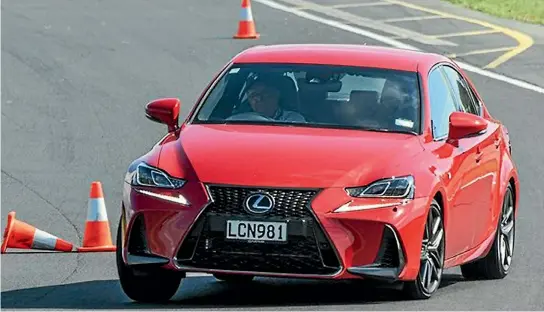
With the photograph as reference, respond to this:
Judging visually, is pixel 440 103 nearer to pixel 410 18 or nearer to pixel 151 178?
pixel 151 178

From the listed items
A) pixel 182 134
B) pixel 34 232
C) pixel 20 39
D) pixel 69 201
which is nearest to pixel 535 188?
pixel 69 201

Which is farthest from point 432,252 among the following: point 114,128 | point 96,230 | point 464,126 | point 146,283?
point 114,128

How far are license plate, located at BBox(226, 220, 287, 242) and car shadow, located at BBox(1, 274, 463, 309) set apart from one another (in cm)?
52

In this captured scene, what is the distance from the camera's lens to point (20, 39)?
24719 mm

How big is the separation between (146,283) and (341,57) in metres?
2.17

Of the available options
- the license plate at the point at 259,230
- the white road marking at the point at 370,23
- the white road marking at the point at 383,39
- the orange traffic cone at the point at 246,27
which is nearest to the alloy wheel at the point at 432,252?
the license plate at the point at 259,230

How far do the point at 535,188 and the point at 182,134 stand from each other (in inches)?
272

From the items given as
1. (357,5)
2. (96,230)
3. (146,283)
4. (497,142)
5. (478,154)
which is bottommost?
(357,5)

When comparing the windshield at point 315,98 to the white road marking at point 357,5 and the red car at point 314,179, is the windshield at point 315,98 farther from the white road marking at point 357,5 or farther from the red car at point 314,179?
the white road marking at point 357,5

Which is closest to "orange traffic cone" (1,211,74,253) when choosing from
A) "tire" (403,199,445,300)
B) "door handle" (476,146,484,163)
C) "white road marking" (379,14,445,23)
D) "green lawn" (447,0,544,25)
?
"door handle" (476,146,484,163)

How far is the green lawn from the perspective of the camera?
1089 inches

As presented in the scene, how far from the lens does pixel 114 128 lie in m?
19.0

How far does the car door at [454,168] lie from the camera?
985 cm

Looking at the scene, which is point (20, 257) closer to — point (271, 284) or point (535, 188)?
point (271, 284)
